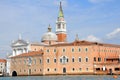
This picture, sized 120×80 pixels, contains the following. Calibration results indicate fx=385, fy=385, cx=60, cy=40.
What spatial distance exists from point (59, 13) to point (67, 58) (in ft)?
108

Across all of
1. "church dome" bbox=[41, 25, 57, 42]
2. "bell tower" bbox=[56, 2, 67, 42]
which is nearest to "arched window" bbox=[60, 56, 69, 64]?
"church dome" bbox=[41, 25, 57, 42]

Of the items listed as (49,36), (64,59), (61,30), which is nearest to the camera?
(64,59)

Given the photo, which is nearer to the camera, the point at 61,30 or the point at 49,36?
the point at 49,36

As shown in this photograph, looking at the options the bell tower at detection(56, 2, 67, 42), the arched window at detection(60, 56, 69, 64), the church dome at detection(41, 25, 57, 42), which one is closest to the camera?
the arched window at detection(60, 56, 69, 64)

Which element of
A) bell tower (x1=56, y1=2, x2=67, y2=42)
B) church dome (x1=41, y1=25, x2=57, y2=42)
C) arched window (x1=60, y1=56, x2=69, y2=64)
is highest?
bell tower (x1=56, y1=2, x2=67, y2=42)

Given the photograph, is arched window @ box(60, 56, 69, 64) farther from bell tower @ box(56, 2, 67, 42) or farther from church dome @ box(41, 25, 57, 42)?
bell tower @ box(56, 2, 67, 42)

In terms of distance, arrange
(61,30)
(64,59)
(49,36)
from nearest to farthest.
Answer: (64,59) → (49,36) → (61,30)

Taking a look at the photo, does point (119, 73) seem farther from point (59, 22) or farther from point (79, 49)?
point (59, 22)

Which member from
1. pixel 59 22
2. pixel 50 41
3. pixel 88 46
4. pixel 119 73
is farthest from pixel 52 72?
pixel 59 22

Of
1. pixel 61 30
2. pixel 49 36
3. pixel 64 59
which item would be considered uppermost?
pixel 61 30

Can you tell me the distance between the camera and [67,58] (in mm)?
67688

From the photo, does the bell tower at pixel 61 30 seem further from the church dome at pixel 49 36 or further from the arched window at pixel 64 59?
the arched window at pixel 64 59

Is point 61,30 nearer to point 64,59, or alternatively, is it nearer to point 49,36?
point 49,36

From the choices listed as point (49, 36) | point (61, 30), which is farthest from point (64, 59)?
point (61, 30)
